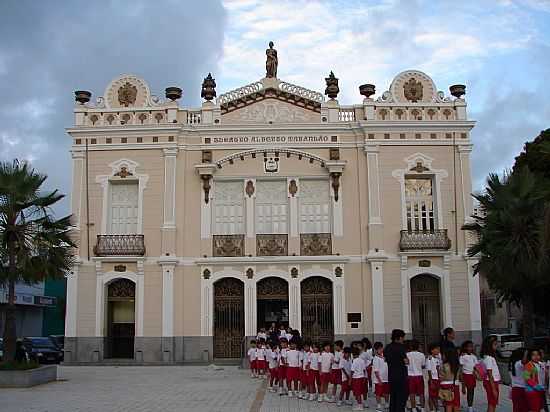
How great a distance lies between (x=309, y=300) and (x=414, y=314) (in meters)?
4.44

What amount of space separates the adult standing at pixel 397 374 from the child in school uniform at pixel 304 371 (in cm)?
460

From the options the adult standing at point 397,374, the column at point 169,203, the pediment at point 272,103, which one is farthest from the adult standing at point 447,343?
the pediment at point 272,103

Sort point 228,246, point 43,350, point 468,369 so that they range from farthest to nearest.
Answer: point 43,350 < point 228,246 < point 468,369

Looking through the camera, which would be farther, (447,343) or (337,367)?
(337,367)

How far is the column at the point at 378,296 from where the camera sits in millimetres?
28203

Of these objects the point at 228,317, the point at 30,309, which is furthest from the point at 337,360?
the point at 30,309

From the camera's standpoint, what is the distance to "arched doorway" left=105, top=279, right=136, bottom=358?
96.8ft

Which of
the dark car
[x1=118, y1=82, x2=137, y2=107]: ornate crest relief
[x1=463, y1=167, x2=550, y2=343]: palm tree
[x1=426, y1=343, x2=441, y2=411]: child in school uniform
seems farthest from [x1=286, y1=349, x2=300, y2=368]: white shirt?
the dark car

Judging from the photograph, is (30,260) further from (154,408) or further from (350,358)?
(350,358)

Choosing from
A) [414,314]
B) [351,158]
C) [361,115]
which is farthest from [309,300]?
[361,115]

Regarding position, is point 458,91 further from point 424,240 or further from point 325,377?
point 325,377

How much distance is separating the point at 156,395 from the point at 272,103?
16.0 metres

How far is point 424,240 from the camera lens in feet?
95.0

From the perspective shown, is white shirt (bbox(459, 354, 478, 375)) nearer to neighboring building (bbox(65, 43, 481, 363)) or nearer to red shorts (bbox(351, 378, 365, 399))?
red shorts (bbox(351, 378, 365, 399))
